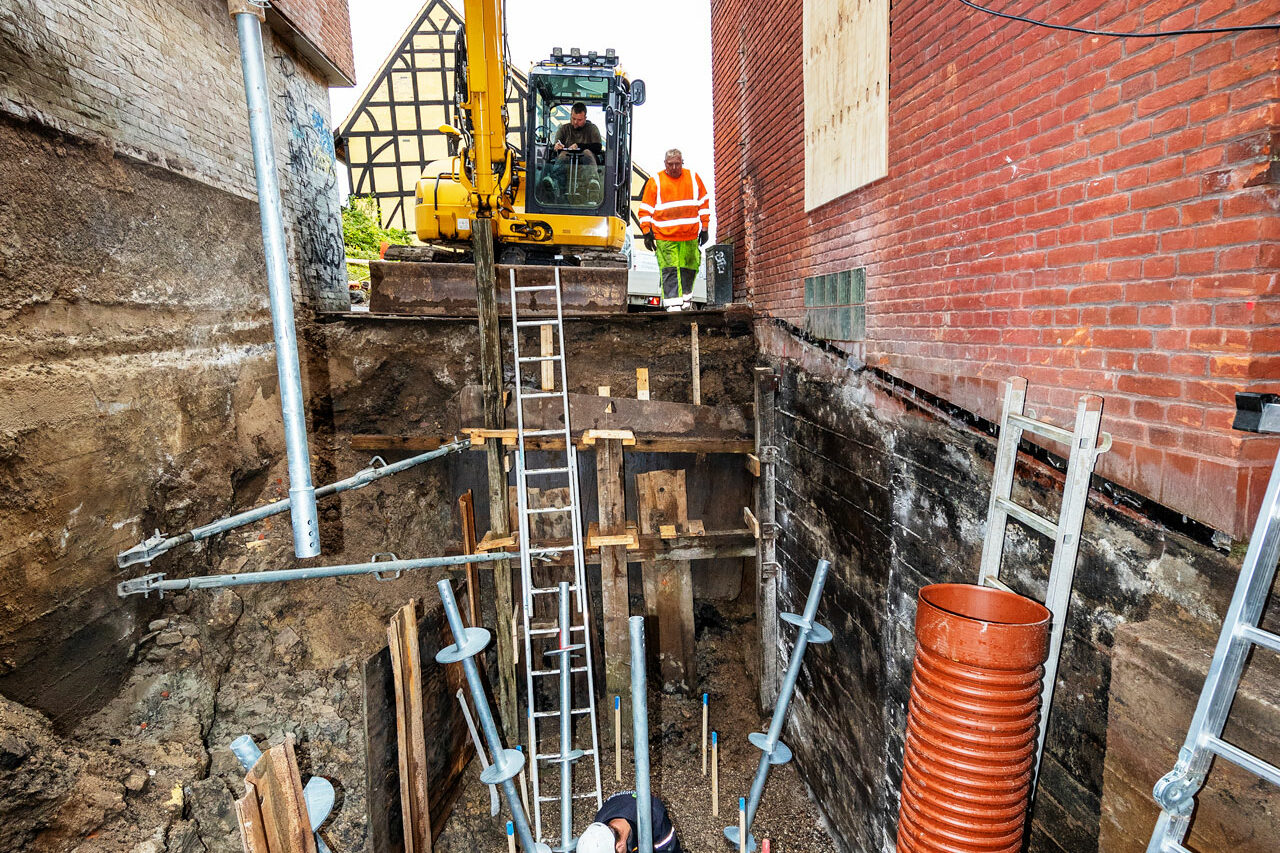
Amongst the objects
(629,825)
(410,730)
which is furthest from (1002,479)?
(410,730)

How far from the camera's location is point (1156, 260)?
6.57 feet

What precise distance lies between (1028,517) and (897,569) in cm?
142

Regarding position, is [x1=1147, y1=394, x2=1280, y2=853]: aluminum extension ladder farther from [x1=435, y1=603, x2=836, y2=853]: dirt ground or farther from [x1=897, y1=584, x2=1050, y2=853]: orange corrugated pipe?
[x1=435, y1=603, x2=836, y2=853]: dirt ground

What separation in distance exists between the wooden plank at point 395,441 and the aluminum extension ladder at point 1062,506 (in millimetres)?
5267

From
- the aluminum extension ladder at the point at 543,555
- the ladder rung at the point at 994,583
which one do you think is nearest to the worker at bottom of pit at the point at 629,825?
the aluminum extension ladder at the point at 543,555

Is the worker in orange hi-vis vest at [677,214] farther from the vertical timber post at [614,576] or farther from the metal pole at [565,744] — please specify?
the metal pole at [565,744]

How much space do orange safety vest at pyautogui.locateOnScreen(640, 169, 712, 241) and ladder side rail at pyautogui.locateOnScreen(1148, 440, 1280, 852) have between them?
267 inches

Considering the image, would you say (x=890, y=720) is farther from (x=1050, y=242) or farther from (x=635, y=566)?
(x=635, y=566)

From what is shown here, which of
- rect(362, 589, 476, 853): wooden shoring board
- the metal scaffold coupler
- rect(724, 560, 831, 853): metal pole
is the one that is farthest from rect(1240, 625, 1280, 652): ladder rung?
rect(362, 589, 476, 853): wooden shoring board

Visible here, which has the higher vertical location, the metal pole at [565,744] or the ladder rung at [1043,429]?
the ladder rung at [1043,429]

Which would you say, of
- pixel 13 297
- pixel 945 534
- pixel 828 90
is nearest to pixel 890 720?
pixel 945 534

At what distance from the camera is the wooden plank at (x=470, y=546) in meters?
6.09

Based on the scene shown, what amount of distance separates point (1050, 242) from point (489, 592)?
6402 millimetres

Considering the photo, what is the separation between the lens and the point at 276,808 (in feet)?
7.29
